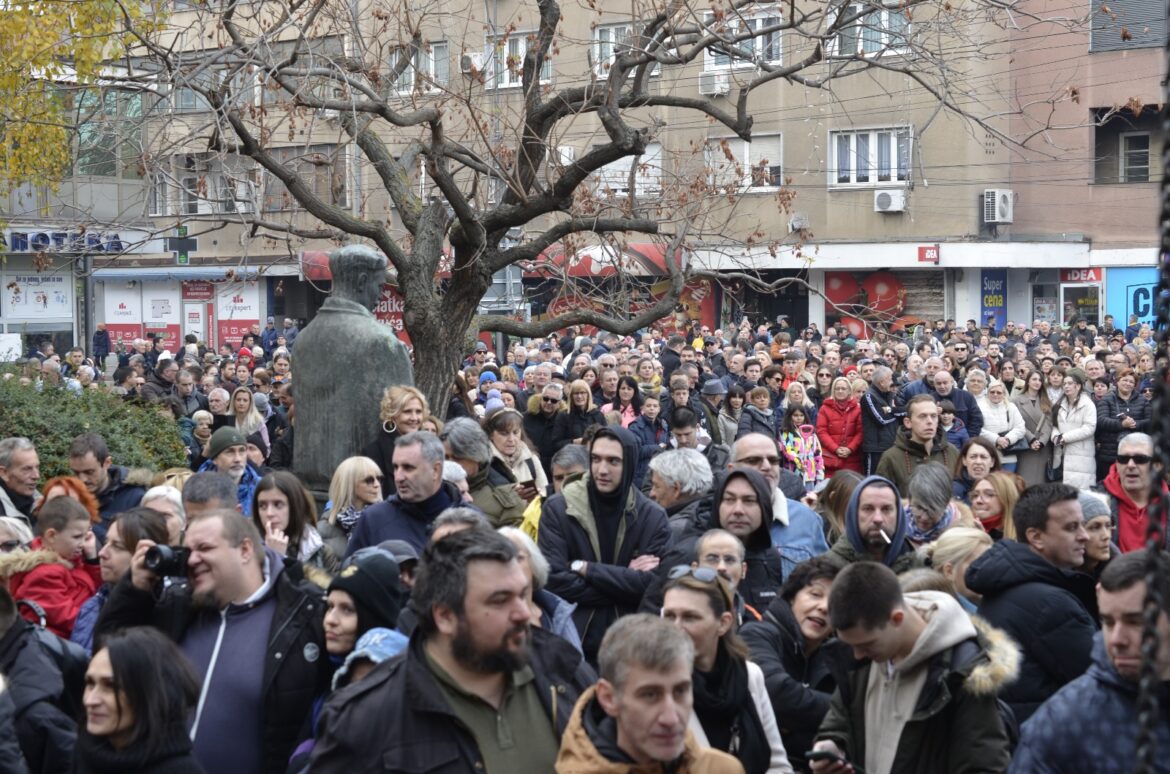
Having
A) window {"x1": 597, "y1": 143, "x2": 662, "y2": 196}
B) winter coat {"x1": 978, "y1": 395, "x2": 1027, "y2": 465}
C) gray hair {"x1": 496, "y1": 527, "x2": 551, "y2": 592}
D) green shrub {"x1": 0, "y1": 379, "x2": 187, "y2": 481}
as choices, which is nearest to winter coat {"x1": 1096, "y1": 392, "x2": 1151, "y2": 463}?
winter coat {"x1": 978, "y1": 395, "x2": 1027, "y2": 465}

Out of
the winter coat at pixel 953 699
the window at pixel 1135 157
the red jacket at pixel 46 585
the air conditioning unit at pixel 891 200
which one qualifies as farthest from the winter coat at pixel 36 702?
the window at pixel 1135 157

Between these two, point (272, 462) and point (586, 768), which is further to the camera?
point (272, 462)

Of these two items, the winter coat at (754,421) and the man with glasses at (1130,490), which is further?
the winter coat at (754,421)

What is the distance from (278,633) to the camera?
496 cm

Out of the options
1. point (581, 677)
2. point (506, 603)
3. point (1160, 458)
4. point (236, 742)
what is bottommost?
point (236, 742)

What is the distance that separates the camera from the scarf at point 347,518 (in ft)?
24.5

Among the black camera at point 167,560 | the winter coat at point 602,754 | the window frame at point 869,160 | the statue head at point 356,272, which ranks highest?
the window frame at point 869,160

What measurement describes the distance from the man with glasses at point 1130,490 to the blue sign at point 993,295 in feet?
96.2

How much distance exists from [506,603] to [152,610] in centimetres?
176

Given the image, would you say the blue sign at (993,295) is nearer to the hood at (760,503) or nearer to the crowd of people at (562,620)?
the crowd of people at (562,620)

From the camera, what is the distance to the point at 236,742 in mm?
4875

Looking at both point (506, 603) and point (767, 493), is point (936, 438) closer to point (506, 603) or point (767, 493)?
point (767, 493)

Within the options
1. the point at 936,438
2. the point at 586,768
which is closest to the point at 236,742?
the point at 586,768

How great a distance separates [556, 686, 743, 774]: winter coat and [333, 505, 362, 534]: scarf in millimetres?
3661
